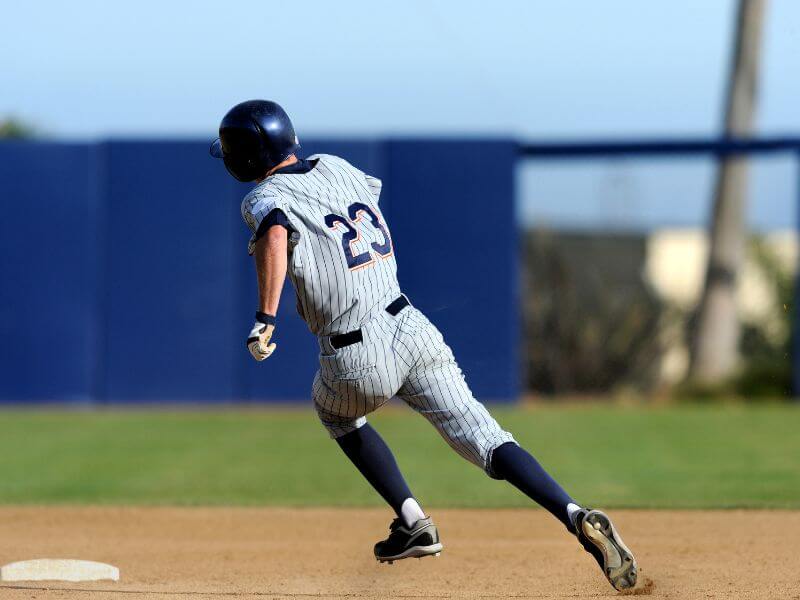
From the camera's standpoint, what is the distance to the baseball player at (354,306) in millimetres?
3936

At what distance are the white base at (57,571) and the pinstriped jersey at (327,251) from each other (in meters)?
1.33

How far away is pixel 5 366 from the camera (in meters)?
12.2

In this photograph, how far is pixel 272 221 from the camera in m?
3.85

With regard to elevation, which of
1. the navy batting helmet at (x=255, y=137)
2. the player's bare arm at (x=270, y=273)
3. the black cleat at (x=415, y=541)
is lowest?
the black cleat at (x=415, y=541)

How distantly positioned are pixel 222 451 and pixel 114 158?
405 cm

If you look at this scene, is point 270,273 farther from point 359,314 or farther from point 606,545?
point 606,545

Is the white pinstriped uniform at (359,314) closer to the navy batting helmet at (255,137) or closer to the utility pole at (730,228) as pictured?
the navy batting helmet at (255,137)

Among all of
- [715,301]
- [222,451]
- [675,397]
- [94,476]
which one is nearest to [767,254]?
[715,301]

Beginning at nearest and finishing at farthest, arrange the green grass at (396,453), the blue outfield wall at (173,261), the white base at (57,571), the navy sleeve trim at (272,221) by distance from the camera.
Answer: the navy sleeve trim at (272,221), the white base at (57,571), the green grass at (396,453), the blue outfield wall at (173,261)

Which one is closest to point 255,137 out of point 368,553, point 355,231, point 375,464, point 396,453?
point 355,231

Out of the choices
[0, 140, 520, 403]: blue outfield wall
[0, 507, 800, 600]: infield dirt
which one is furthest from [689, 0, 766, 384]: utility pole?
[0, 507, 800, 600]: infield dirt

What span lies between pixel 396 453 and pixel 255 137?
5297mm

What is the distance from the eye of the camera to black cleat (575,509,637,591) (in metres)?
3.91

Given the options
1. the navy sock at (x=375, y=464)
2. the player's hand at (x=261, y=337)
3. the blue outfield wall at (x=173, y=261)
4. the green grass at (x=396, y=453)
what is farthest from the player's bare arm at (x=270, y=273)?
the blue outfield wall at (x=173, y=261)
